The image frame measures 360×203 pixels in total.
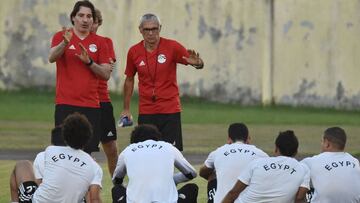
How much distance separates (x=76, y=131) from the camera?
10.6 m

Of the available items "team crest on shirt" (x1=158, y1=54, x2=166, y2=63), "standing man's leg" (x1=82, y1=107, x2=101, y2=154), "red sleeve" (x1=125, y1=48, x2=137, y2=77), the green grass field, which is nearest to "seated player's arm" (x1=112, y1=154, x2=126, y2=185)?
"standing man's leg" (x1=82, y1=107, x2=101, y2=154)

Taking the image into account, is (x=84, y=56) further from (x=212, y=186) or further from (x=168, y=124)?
(x=212, y=186)

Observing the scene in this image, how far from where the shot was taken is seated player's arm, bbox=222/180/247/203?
35.8 ft

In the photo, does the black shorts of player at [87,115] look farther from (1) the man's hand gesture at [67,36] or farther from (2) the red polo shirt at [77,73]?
(1) the man's hand gesture at [67,36]

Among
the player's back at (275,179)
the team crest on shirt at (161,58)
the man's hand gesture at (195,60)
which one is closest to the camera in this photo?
the player's back at (275,179)

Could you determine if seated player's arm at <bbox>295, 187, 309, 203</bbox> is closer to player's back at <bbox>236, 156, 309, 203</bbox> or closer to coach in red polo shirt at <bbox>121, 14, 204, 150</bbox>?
player's back at <bbox>236, 156, 309, 203</bbox>

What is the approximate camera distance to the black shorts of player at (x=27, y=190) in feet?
36.9

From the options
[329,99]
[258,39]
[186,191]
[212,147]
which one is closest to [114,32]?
[258,39]

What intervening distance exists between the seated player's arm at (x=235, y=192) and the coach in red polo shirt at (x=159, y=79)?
2.98 meters

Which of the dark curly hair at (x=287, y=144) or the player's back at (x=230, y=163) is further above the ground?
the dark curly hair at (x=287, y=144)

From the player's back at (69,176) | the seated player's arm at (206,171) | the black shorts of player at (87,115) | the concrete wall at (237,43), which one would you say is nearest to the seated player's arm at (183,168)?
the seated player's arm at (206,171)

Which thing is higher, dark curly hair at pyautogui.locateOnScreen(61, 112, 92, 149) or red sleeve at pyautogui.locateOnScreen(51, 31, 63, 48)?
red sleeve at pyautogui.locateOnScreen(51, 31, 63, 48)

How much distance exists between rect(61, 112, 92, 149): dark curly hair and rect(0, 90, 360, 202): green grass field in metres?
4.51

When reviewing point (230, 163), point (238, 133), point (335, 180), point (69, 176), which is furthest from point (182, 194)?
point (335, 180)
